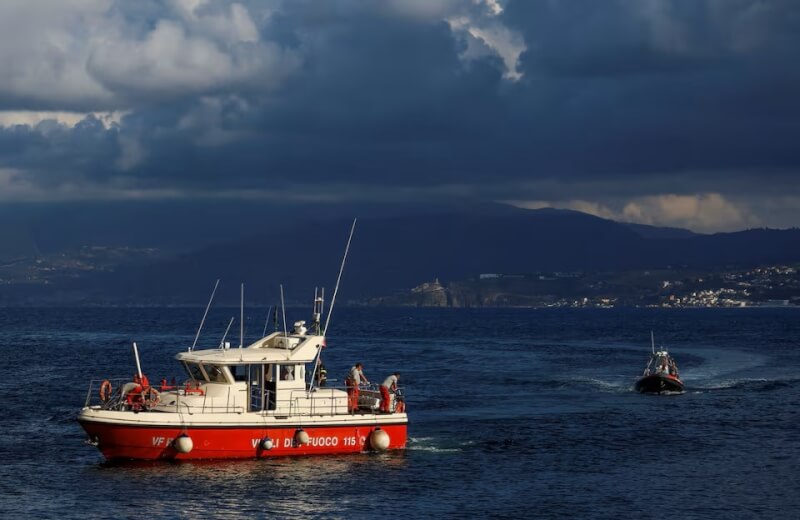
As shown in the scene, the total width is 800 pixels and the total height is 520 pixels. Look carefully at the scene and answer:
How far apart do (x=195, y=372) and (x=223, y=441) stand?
141 inches

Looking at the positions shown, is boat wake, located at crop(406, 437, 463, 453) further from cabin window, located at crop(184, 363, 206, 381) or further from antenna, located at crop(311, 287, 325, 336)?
cabin window, located at crop(184, 363, 206, 381)

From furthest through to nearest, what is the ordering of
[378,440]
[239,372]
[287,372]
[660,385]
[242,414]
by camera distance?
[660,385] → [378,440] → [287,372] → [239,372] → [242,414]

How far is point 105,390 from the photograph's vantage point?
5569 cm

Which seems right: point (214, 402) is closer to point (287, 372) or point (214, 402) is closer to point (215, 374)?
point (215, 374)

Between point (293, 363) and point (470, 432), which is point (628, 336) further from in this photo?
point (293, 363)

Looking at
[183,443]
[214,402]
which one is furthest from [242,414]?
[183,443]

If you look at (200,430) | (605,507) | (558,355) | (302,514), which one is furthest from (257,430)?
(558,355)

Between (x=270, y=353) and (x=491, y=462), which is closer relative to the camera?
(x=270, y=353)

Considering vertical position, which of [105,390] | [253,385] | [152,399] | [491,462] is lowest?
[491,462]

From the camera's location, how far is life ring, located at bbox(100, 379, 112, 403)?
53.4 m

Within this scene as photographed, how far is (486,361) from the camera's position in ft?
403

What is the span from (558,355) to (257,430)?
8123 cm

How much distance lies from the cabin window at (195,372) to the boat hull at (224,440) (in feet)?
9.27

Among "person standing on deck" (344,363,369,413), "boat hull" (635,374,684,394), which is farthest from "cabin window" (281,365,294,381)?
"boat hull" (635,374,684,394)
